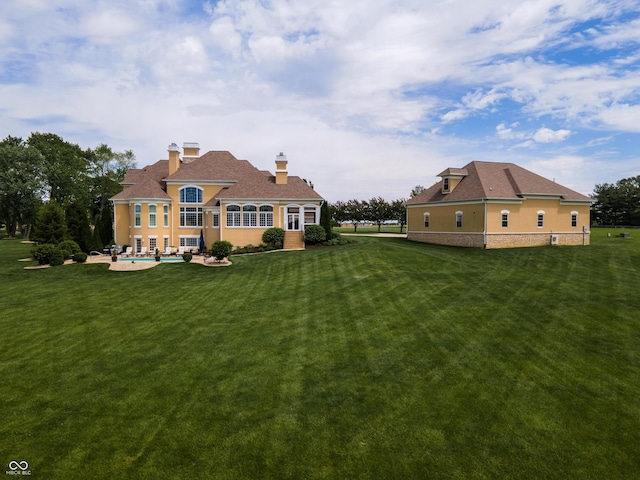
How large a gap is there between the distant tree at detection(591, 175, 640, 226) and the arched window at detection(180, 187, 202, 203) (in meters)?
67.6

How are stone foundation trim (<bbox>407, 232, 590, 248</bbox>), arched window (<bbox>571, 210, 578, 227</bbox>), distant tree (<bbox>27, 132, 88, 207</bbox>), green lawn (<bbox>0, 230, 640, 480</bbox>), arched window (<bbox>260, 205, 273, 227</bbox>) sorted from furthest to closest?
distant tree (<bbox>27, 132, 88, 207</bbox>)
arched window (<bbox>571, 210, 578, 227</bbox>)
arched window (<bbox>260, 205, 273, 227</bbox>)
stone foundation trim (<bbox>407, 232, 590, 248</bbox>)
green lawn (<bbox>0, 230, 640, 480</bbox>)

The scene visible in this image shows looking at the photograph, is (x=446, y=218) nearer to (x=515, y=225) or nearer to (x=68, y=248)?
(x=515, y=225)

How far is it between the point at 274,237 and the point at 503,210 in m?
21.8

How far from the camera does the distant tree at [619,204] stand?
6369 cm

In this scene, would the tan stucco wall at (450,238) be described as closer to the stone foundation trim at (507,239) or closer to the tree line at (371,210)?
the stone foundation trim at (507,239)

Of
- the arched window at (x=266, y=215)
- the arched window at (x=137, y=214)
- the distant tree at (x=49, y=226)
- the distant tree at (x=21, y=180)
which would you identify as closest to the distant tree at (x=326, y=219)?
the arched window at (x=266, y=215)

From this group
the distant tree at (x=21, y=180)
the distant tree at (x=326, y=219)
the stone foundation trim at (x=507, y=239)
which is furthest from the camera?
the distant tree at (x=21, y=180)

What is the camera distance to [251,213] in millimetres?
35562

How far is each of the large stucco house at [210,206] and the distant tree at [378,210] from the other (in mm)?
27685

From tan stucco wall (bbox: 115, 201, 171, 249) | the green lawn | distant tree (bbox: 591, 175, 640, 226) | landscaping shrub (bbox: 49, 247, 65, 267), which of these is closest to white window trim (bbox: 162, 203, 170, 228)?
tan stucco wall (bbox: 115, 201, 171, 249)

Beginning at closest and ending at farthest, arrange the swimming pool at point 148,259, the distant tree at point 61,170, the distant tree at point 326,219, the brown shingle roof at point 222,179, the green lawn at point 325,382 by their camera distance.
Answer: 1. the green lawn at point 325,382
2. the swimming pool at point 148,259
3. the brown shingle roof at point 222,179
4. the distant tree at point 326,219
5. the distant tree at point 61,170

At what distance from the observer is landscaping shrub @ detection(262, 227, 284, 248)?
3466cm

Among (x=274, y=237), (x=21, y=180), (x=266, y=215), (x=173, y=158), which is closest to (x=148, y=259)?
(x=274, y=237)

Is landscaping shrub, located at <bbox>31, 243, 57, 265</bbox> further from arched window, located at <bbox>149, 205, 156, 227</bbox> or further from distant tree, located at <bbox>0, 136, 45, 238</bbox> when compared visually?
distant tree, located at <bbox>0, 136, 45, 238</bbox>
